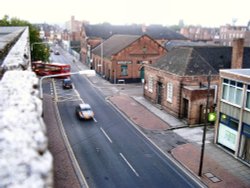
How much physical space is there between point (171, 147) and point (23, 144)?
2395 centimetres

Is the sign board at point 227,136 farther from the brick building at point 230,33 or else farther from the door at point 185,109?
the brick building at point 230,33

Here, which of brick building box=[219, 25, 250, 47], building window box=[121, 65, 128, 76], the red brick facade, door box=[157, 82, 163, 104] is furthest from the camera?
brick building box=[219, 25, 250, 47]

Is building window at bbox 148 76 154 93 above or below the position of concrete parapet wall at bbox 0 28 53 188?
below


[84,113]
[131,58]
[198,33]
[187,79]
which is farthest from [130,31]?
[84,113]

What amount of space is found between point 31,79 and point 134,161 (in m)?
19.0

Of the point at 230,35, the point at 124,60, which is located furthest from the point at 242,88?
the point at 230,35

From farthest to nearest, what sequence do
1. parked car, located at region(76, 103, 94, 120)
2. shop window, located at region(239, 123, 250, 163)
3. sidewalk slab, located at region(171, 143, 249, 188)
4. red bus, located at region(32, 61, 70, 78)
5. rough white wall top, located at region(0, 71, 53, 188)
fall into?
red bus, located at region(32, 61, 70, 78) < parked car, located at region(76, 103, 94, 120) < shop window, located at region(239, 123, 250, 163) < sidewalk slab, located at region(171, 143, 249, 188) < rough white wall top, located at region(0, 71, 53, 188)

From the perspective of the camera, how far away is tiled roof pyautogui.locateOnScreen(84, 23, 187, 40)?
80.5 meters

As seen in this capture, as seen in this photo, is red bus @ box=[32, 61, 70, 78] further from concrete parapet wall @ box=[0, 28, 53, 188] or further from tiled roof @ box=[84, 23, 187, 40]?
concrete parapet wall @ box=[0, 28, 53, 188]

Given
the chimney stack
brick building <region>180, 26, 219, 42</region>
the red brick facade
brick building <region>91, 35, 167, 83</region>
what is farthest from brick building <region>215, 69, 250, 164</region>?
brick building <region>180, 26, 219, 42</region>

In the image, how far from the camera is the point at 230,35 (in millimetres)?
111438

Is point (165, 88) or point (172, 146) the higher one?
point (165, 88)

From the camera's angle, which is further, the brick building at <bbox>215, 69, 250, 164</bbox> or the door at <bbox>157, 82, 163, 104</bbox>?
the door at <bbox>157, 82, 163, 104</bbox>

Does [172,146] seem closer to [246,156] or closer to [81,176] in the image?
[246,156]
